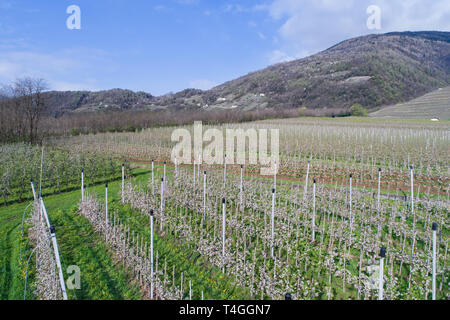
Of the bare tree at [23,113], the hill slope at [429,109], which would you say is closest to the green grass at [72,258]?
the bare tree at [23,113]

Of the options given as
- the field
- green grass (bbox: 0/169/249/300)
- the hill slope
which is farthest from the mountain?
green grass (bbox: 0/169/249/300)

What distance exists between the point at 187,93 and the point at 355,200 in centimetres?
11689

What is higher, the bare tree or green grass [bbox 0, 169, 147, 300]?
the bare tree

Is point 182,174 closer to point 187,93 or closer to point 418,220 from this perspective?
point 418,220

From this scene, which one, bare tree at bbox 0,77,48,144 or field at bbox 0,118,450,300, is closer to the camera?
field at bbox 0,118,450,300

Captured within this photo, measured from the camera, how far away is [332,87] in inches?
3334

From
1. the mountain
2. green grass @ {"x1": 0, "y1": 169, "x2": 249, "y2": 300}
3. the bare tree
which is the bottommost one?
green grass @ {"x1": 0, "y1": 169, "x2": 249, "y2": 300}

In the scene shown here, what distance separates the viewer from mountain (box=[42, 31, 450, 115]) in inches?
3068

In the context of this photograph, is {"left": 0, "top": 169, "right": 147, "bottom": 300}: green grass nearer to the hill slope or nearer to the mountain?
the hill slope

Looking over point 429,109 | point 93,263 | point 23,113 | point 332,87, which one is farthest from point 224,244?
point 332,87

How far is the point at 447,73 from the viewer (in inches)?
3912

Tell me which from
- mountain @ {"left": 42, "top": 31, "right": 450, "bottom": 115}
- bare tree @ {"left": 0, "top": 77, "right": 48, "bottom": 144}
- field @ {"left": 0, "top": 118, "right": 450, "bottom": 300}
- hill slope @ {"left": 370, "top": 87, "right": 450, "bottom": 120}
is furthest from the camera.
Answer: mountain @ {"left": 42, "top": 31, "right": 450, "bottom": 115}
